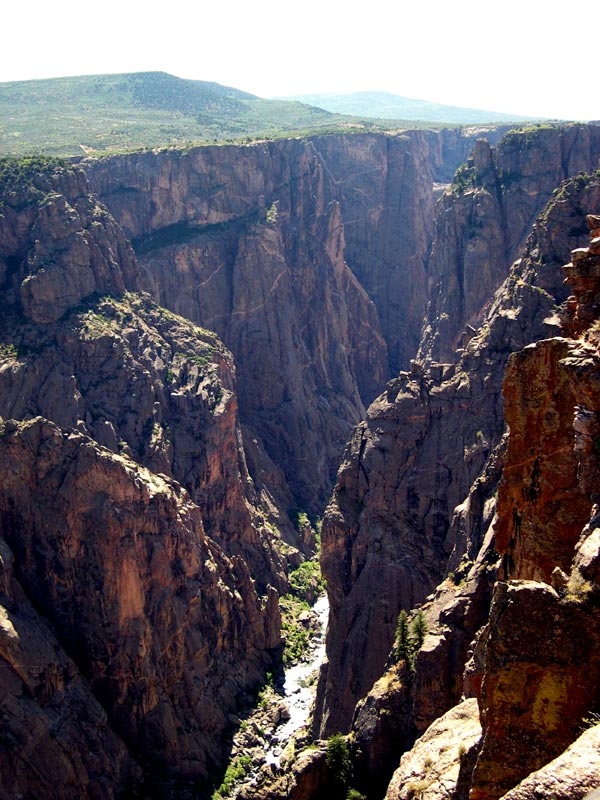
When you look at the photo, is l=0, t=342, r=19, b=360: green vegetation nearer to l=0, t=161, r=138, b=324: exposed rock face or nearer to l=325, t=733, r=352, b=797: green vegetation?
l=0, t=161, r=138, b=324: exposed rock face

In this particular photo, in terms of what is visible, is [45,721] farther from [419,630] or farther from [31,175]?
[31,175]

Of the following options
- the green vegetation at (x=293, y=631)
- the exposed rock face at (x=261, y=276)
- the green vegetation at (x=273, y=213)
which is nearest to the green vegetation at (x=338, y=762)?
the green vegetation at (x=293, y=631)

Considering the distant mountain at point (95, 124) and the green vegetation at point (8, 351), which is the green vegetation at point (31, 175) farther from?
the distant mountain at point (95, 124)

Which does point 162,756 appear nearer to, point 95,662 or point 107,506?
point 95,662

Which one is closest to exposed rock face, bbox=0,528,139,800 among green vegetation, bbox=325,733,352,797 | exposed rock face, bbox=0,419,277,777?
exposed rock face, bbox=0,419,277,777

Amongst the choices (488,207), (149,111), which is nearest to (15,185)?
(488,207)

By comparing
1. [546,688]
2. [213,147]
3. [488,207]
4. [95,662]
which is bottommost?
[95,662]

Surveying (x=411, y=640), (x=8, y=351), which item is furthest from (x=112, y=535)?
(x=411, y=640)

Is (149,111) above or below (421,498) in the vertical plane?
above
